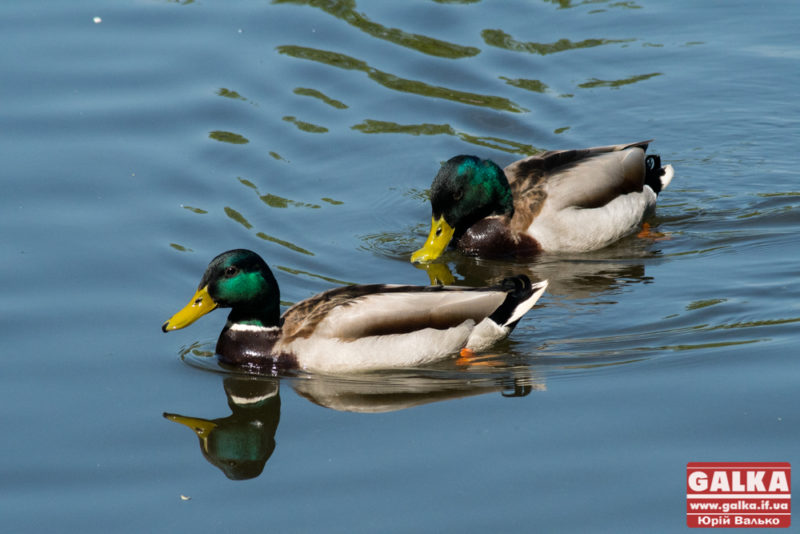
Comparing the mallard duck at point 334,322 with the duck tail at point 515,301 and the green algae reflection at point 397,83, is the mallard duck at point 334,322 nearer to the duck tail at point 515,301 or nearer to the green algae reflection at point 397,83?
the duck tail at point 515,301

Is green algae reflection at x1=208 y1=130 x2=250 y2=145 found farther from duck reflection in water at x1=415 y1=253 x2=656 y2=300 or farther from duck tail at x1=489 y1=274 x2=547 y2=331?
duck tail at x1=489 y1=274 x2=547 y2=331

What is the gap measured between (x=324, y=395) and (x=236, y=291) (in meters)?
0.92

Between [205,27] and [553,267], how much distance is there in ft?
18.6

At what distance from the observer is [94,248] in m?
9.64

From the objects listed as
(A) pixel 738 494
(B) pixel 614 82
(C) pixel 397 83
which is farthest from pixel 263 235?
(A) pixel 738 494

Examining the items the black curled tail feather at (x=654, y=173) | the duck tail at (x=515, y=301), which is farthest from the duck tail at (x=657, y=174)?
the duck tail at (x=515, y=301)

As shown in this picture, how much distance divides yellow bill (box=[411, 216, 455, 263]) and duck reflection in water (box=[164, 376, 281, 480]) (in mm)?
2546

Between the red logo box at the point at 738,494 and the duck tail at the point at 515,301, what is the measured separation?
2.12m

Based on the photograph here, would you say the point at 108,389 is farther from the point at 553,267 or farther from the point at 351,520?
the point at 553,267

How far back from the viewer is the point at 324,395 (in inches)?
304

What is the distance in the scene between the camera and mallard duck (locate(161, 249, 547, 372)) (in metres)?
7.95

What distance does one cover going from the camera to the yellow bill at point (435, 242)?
401 inches

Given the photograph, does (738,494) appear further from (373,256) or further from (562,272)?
(373,256)

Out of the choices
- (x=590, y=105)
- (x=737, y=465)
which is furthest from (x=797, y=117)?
(x=737, y=465)
